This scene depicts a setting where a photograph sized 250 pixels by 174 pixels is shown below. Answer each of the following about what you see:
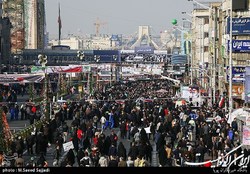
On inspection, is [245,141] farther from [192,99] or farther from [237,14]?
[237,14]

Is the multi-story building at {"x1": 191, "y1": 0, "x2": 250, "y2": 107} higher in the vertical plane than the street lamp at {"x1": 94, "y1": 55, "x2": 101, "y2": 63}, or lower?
higher

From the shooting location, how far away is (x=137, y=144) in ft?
99.0

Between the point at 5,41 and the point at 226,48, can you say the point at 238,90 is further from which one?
the point at 5,41

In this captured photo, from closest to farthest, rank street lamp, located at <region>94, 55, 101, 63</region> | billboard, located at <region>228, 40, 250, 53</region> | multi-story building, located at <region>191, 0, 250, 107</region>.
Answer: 1. billboard, located at <region>228, 40, 250, 53</region>
2. multi-story building, located at <region>191, 0, 250, 107</region>
3. street lamp, located at <region>94, 55, 101, 63</region>

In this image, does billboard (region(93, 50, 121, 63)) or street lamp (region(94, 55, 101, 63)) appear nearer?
billboard (region(93, 50, 121, 63))

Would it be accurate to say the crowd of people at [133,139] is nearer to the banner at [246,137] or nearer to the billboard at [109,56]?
the banner at [246,137]

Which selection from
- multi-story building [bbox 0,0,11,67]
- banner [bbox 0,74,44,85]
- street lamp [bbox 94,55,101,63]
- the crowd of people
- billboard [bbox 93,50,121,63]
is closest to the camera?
the crowd of people

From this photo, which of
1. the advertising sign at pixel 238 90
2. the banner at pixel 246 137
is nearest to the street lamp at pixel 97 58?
the advertising sign at pixel 238 90

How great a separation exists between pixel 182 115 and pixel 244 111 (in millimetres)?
3895

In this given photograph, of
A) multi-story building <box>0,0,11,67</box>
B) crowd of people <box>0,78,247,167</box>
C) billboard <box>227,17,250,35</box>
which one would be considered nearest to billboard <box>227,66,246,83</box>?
billboard <box>227,17,250,35</box>

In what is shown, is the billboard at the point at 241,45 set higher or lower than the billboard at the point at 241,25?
lower

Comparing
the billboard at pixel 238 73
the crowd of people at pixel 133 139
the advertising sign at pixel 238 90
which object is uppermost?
the billboard at pixel 238 73

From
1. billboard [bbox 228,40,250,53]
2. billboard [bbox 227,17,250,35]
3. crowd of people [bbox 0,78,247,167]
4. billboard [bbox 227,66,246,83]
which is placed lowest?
crowd of people [bbox 0,78,247,167]

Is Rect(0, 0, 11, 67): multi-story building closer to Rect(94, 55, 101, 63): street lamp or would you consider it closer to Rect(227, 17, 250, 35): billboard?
Rect(94, 55, 101, 63): street lamp
